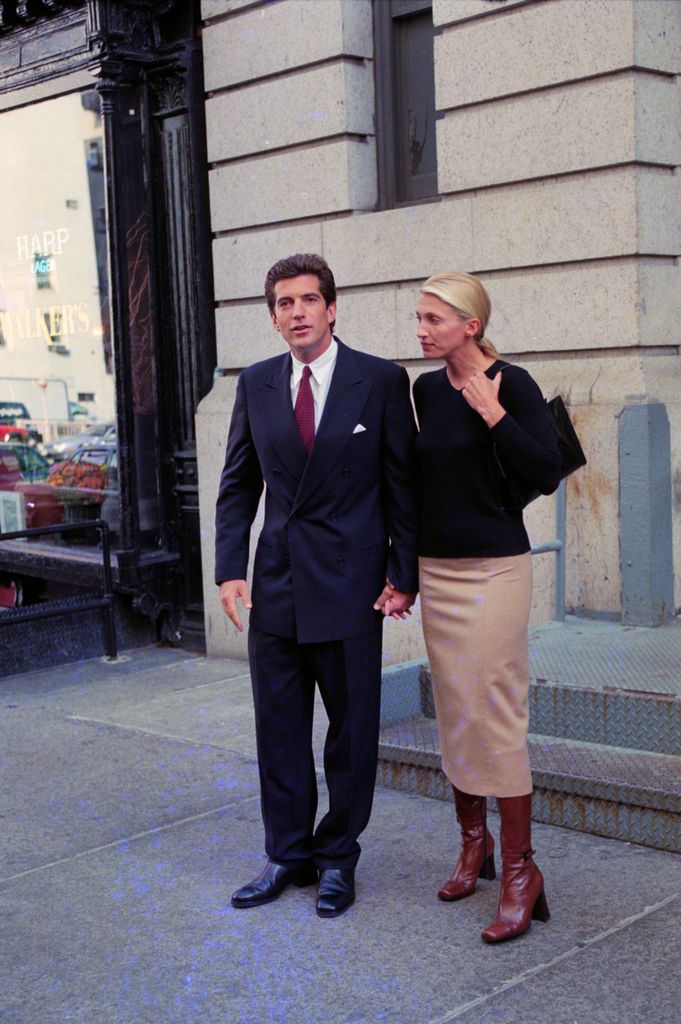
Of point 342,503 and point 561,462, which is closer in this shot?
point 561,462

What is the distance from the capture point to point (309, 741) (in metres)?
4.36

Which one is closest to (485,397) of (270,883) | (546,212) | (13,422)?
(270,883)

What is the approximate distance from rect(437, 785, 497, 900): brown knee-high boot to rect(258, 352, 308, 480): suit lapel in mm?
1155

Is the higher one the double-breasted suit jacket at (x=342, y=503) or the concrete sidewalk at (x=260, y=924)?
the double-breasted suit jacket at (x=342, y=503)

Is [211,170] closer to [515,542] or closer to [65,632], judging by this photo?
[65,632]

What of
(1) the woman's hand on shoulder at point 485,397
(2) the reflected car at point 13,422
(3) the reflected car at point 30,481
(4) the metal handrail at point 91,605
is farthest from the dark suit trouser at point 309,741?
(2) the reflected car at point 13,422

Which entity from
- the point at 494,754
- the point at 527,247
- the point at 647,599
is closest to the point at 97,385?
the point at 527,247

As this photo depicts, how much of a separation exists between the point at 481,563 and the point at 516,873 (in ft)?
3.05

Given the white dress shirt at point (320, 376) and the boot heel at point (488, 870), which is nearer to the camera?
the white dress shirt at point (320, 376)

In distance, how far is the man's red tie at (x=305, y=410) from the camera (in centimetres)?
419

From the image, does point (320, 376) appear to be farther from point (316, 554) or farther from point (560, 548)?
point (560, 548)

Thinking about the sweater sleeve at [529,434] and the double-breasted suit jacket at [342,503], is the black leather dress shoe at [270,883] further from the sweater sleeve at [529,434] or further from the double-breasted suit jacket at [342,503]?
the sweater sleeve at [529,434]

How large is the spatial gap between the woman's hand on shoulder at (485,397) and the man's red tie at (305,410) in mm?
578

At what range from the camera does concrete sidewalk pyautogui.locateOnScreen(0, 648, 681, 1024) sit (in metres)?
3.55
